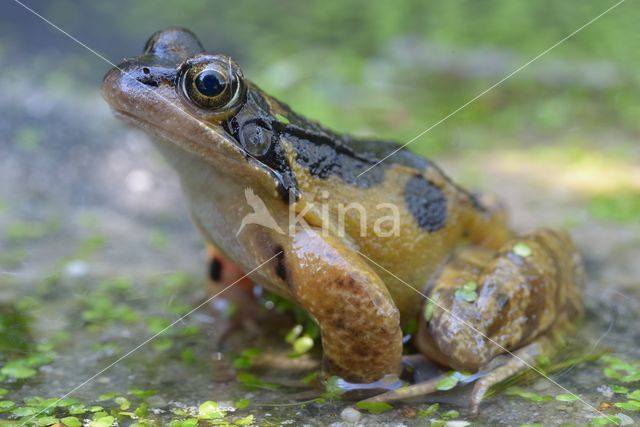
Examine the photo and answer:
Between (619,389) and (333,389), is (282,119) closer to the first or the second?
(333,389)

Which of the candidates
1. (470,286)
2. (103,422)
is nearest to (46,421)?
(103,422)

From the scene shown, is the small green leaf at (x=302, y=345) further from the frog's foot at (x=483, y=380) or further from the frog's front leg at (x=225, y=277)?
the frog's foot at (x=483, y=380)

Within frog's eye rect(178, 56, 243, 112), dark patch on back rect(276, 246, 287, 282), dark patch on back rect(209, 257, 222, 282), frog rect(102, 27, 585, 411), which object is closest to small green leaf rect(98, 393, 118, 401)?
frog rect(102, 27, 585, 411)

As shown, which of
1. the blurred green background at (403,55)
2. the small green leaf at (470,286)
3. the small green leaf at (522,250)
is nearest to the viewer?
the small green leaf at (470,286)

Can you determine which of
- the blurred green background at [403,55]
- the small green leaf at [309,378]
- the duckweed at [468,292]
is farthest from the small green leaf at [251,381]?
the blurred green background at [403,55]

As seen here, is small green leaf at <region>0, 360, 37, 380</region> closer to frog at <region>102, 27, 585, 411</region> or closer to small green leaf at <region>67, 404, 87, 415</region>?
small green leaf at <region>67, 404, 87, 415</region>

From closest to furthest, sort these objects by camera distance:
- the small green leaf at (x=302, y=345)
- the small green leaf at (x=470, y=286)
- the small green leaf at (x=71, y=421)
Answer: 1. the small green leaf at (x=71, y=421)
2. the small green leaf at (x=470, y=286)
3. the small green leaf at (x=302, y=345)
